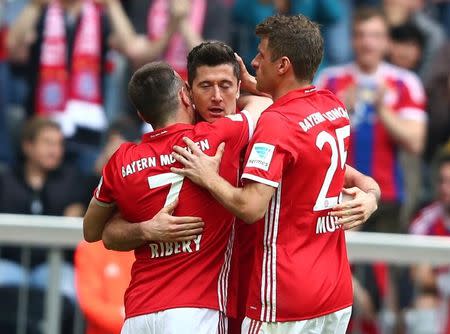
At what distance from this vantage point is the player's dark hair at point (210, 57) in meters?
6.24

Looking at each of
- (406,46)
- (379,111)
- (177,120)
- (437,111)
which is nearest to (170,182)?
(177,120)

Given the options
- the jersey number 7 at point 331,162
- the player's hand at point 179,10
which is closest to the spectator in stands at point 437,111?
the player's hand at point 179,10

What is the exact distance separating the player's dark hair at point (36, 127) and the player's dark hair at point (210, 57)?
4.64 meters

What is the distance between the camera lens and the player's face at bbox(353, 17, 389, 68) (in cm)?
1109

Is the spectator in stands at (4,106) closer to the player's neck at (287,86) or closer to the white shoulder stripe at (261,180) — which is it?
the player's neck at (287,86)

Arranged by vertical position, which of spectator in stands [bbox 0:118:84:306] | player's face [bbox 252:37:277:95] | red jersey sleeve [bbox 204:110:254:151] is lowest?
spectator in stands [bbox 0:118:84:306]

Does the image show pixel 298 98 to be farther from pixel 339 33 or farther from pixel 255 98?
pixel 339 33

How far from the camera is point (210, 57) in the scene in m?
6.24

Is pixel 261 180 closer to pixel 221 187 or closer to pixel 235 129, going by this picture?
pixel 221 187

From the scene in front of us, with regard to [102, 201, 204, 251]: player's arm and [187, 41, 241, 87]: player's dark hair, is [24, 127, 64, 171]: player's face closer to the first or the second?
[102, 201, 204, 251]: player's arm

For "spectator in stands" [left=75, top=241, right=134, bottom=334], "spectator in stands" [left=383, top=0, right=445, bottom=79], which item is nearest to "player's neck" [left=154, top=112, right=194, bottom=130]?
"spectator in stands" [left=75, top=241, right=134, bottom=334]

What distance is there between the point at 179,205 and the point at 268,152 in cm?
56

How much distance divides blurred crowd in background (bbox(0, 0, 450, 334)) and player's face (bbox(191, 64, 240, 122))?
400 cm

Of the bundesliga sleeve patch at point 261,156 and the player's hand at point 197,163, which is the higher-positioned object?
the bundesliga sleeve patch at point 261,156
